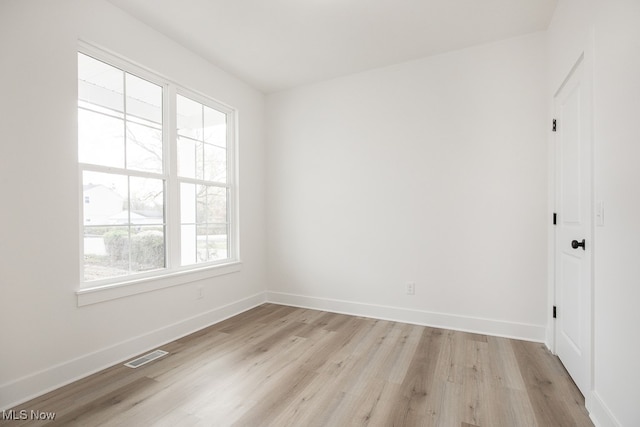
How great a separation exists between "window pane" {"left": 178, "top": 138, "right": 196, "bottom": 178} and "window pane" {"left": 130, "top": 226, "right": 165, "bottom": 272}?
638 mm

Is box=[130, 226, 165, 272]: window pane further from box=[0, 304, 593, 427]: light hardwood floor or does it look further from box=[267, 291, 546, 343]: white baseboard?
box=[267, 291, 546, 343]: white baseboard

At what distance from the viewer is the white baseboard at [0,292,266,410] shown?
6.30 feet

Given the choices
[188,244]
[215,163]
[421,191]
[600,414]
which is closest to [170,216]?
[188,244]

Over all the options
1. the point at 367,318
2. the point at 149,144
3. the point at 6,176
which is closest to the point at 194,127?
the point at 149,144

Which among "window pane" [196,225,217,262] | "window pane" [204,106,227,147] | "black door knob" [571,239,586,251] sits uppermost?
"window pane" [204,106,227,147]

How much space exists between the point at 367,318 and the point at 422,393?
1540mm

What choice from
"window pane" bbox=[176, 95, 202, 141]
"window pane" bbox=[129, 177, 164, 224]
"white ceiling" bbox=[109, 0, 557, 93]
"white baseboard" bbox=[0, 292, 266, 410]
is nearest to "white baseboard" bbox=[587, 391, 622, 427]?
"white ceiling" bbox=[109, 0, 557, 93]

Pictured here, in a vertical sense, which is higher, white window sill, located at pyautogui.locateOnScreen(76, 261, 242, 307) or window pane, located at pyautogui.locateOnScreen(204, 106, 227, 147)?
window pane, located at pyautogui.locateOnScreen(204, 106, 227, 147)

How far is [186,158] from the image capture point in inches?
128

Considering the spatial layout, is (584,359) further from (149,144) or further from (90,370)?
(149,144)

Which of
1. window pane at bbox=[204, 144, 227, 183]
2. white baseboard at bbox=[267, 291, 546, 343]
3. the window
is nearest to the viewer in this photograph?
the window

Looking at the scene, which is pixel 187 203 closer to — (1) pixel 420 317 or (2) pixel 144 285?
(2) pixel 144 285

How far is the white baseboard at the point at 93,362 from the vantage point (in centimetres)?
192

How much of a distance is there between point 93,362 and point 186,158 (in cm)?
195
